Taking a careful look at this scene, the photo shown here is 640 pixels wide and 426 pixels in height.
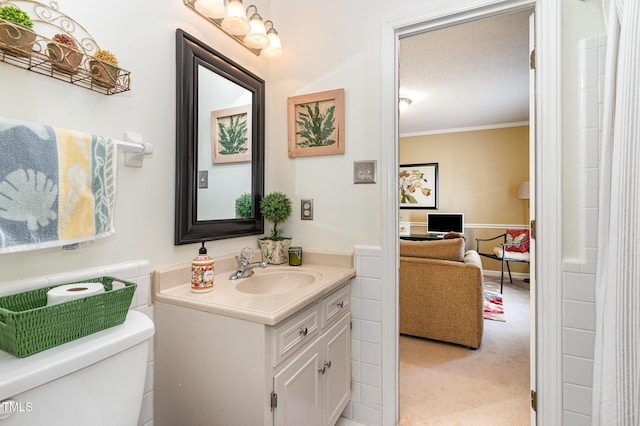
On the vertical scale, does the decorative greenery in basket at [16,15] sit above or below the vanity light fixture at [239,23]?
below

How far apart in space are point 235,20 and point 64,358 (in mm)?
1467

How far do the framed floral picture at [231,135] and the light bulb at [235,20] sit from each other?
37cm

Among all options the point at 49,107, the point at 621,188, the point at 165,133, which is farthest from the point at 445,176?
the point at 49,107

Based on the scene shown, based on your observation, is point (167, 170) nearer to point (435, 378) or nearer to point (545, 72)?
point (545, 72)

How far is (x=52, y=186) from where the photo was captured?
83 cm

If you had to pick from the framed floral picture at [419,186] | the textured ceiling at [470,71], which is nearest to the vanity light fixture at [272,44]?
the textured ceiling at [470,71]

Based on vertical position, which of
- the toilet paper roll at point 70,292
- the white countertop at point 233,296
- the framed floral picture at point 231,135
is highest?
the framed floral picture at point 231,135

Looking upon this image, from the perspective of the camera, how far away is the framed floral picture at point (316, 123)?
1.70m

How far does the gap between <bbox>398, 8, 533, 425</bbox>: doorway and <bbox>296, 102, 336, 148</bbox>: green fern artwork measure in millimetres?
598

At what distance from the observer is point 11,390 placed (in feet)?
1.97

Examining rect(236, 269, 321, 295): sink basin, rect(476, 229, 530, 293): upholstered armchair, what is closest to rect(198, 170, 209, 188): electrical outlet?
rect(236, 269, 321, 295): sink basin

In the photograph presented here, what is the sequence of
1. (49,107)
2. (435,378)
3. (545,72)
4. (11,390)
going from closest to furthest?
1. (11,390)
2. (49,107)
3. (545,72)
4. (435,378)

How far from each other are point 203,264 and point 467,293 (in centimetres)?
214

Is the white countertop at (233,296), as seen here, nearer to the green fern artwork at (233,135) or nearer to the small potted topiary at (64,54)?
the green fern artwork at (233,135)
